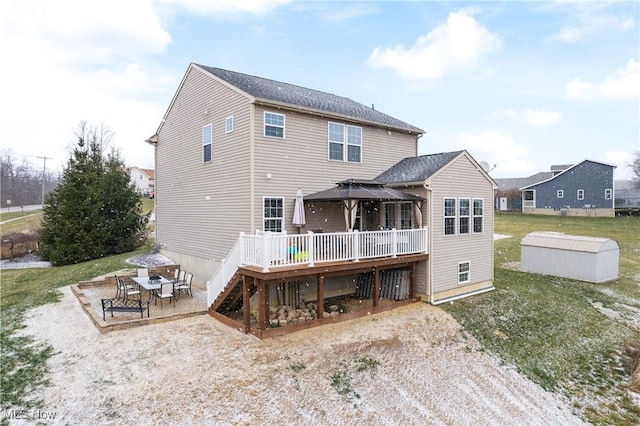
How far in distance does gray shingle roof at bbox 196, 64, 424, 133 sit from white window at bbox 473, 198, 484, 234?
13.9 feet

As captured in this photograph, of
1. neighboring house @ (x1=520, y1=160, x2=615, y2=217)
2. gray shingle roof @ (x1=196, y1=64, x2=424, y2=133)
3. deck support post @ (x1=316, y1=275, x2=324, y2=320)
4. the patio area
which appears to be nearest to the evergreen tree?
the patio area

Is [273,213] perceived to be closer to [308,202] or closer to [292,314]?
[308,202]

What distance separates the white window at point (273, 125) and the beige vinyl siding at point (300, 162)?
0.13 m

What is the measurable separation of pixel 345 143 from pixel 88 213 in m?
17.0

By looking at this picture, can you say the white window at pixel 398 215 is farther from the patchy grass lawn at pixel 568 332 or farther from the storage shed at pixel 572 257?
the storage shed at pixel 572 257

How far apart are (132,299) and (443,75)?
24.4m

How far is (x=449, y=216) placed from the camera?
14.1 m

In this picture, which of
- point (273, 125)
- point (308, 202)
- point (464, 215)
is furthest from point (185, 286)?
point (464, 215)

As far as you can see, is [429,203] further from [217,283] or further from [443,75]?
[443,75]

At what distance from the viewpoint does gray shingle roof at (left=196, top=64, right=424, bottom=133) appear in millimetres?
13102

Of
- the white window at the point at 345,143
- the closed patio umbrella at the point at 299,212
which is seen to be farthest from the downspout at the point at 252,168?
the white window at the point at 345,143

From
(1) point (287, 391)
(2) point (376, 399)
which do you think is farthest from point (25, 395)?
(2) point (376, 399)

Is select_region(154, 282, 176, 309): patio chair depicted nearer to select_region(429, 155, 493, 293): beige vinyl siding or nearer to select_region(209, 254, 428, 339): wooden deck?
select_region(209, 254, 428, 339): wooden deck

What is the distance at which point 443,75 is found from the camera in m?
26.6
